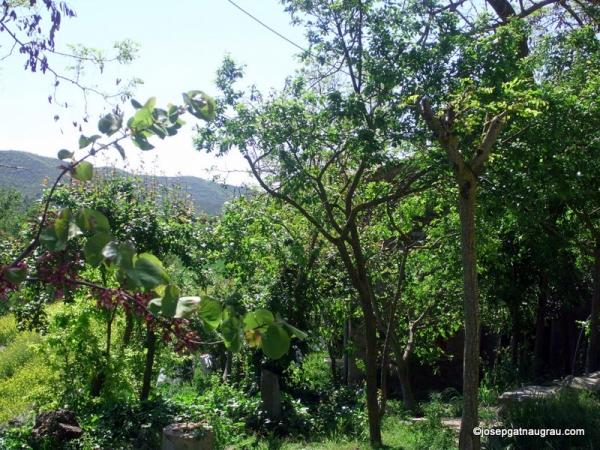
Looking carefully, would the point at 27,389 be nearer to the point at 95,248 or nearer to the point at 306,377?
the point at 306,377

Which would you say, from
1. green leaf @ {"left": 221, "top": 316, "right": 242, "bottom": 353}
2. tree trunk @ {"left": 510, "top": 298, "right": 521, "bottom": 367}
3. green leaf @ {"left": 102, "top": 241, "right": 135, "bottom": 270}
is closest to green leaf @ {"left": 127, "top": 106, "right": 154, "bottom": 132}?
green leaf @ {"left": 102, "top": 241, "right": 135, "bottom": 270}

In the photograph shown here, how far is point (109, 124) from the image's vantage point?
1501mm

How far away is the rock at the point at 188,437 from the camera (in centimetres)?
629

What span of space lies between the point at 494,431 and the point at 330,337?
18.7 ft

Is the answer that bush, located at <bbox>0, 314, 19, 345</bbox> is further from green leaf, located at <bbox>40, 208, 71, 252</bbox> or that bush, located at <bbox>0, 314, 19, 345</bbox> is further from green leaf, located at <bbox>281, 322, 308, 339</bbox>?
green leaf, located at <bbox>281, 322, 308, 339</bbox>

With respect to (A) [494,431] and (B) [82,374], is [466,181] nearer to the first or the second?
(A) [494,431]

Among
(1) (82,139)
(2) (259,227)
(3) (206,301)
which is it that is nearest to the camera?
(3) (206,301)

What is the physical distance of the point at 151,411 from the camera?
8.05m

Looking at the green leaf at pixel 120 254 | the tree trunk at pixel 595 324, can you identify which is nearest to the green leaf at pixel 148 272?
the green leaf at pixel 120 254

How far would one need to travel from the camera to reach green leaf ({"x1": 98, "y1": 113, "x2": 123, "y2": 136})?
4.89 ft

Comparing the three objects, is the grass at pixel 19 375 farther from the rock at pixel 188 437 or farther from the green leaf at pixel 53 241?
the green leaf at pixel 53 241

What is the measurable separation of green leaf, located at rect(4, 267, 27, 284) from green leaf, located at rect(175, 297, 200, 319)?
1.65 ft

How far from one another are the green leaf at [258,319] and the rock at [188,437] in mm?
5390

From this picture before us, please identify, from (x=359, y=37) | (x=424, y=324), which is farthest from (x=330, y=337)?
(x=359, y=37)
